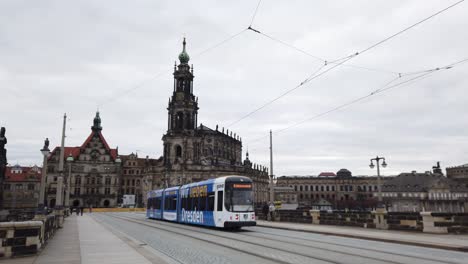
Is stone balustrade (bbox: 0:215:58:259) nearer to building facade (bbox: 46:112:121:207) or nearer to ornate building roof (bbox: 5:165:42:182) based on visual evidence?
building facade (bbox: 46:112:121:207)

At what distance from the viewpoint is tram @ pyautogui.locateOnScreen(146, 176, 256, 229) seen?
2216cm

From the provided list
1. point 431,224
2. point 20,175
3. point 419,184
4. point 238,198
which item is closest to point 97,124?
point 20,175

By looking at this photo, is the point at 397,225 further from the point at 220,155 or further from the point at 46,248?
the point at 220,155

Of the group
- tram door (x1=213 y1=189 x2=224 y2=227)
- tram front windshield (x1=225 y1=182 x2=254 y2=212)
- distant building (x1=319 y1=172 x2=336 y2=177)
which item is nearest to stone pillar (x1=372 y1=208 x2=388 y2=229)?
tram front windshield (x1=225 y1=182 x2=254 y2=212)

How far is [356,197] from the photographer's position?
13762cm

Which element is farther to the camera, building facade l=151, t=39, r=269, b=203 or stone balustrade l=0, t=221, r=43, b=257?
building facade l=151, t=39, r=269, b=203

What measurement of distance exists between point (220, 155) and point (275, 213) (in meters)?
67.9

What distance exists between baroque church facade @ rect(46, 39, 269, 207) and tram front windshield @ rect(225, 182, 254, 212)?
6213cm

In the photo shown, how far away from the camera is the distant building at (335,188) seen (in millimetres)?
137250

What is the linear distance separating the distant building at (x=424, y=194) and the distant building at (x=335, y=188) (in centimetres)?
2694

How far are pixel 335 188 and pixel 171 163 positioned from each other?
75.2m

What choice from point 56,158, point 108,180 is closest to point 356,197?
point 108,180

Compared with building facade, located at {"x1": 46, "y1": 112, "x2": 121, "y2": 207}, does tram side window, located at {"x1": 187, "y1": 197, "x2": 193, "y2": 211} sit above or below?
below

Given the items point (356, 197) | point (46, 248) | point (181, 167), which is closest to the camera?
point (46, 248)
